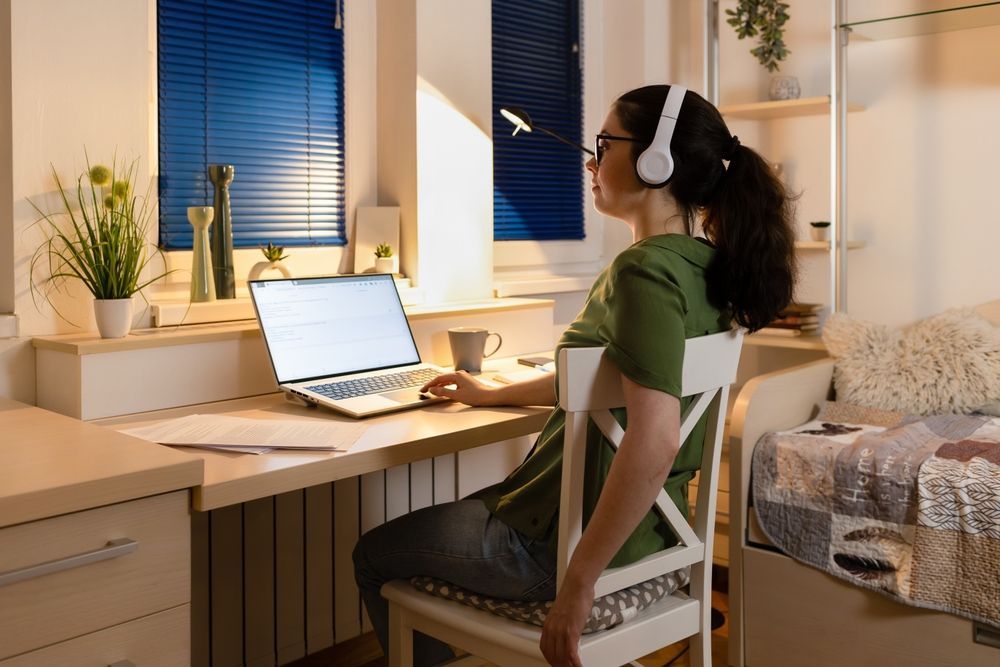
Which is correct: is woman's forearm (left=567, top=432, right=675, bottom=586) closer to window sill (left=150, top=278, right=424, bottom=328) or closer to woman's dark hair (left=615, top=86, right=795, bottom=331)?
woman's dark hair (left=615, top=86, right=795, bottom=331)

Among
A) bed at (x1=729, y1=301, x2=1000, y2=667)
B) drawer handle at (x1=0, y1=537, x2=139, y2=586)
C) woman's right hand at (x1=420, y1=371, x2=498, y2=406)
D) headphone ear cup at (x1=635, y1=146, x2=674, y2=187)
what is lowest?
bed at (x1=729, y1=301, x2=1000, y2=667)

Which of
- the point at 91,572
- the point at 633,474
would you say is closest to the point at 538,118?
the point at 633,474

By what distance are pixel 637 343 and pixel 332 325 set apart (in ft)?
2.98

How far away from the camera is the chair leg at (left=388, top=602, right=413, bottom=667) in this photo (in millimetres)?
1578

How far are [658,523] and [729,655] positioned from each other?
953 mm

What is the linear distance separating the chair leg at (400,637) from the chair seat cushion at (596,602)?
7 centimetres

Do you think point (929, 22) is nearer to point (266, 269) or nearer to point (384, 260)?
point (384, 260)

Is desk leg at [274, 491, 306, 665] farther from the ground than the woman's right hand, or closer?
closer

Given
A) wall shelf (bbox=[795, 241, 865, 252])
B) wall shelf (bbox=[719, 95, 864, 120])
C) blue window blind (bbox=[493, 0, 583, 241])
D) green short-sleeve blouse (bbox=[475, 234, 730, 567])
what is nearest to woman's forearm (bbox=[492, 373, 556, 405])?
green short-sleeve blouse (bbox=[475, 234, 730, 567])

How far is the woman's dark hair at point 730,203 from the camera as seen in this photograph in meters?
1.42

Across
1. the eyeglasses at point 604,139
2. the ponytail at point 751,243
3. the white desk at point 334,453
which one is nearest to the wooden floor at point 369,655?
the white desk at point 334,453

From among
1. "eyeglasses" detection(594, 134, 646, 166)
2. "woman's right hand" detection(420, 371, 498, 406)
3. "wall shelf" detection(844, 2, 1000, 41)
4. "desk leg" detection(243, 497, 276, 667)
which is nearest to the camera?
"eyeglasses" detection(594, 134, 646, 166)

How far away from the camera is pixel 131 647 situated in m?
1.24

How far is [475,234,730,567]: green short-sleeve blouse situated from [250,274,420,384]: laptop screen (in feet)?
1.80
